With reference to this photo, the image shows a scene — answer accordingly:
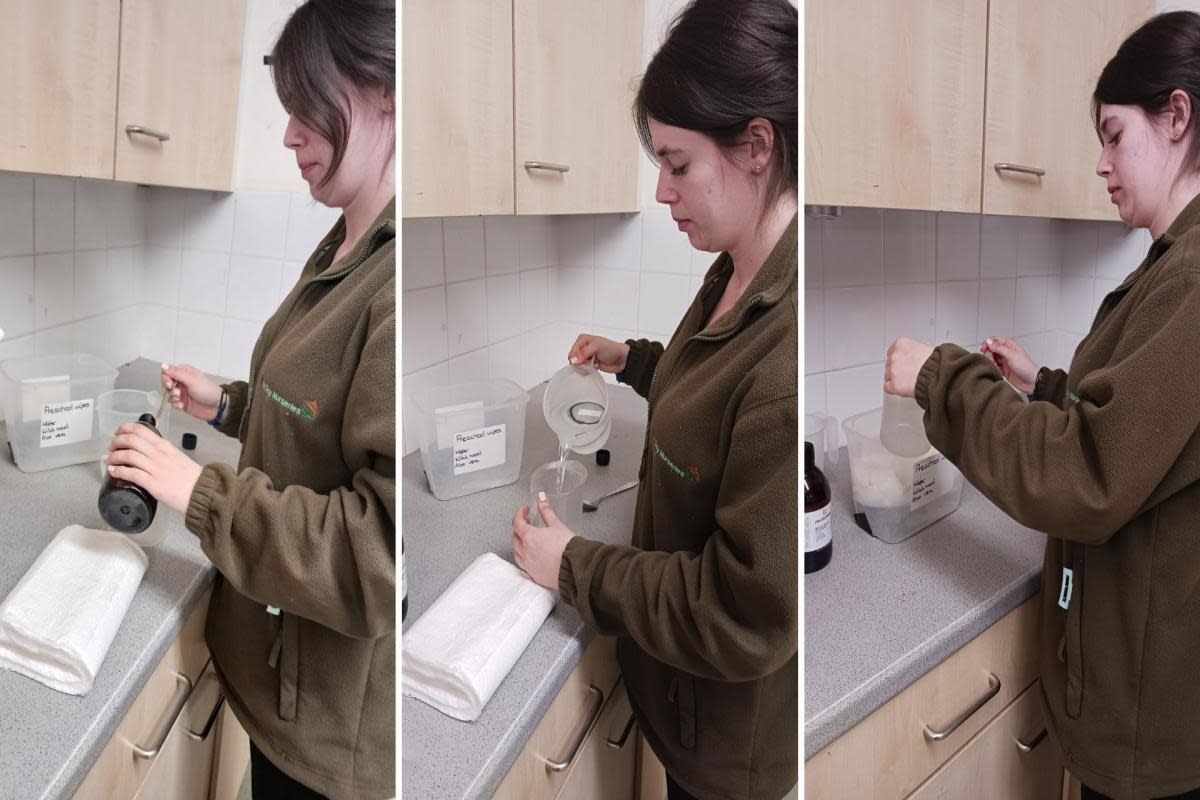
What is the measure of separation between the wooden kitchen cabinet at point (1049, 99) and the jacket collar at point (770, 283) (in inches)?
16.0

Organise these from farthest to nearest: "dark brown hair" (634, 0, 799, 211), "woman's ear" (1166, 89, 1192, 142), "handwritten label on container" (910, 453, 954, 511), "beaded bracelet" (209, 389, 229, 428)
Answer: "handwritten label on container" (910, 453, 954, 511) → "woman's ear" (1166, 89, 1192, 142) → "beaded bracelet" (209, 389, 229, 428) → "dark brown hair" (634, 0, 799, 211)

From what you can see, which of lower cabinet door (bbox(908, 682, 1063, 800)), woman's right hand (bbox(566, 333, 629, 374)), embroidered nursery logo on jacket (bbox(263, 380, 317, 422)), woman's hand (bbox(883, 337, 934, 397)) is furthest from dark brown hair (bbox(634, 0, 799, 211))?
lower cabinet door (bbox(908, 682, 1063, 800))

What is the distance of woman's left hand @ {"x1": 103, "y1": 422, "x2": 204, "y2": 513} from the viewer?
434 millimetres

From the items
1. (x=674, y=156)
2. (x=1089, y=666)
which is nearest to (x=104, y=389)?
(x=674, y=156)

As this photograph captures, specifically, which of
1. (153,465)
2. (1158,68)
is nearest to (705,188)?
(153,465)

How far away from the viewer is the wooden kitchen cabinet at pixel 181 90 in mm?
461

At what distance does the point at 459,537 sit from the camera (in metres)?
0.44

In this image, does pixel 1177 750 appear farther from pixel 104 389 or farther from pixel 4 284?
pixel 4 284

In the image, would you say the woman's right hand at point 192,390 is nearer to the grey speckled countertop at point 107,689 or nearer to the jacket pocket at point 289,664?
the grey speckled countertop at point 107,689

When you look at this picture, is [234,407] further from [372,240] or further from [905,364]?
[905,364]

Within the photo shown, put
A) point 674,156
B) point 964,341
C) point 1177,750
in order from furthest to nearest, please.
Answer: point 964,341
point 1177,750
point 674,156

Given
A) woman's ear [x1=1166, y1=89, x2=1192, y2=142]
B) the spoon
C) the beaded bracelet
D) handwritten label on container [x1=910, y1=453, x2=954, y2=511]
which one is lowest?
handwritten label on container [x1=910, y1=453, x2=954, y2=511]

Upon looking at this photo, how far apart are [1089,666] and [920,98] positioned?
0.49 meters

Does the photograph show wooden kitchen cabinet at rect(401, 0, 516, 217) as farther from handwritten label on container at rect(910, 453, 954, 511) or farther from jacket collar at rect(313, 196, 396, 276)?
handwritten label on container at rect(910, 453, 954, 511)
